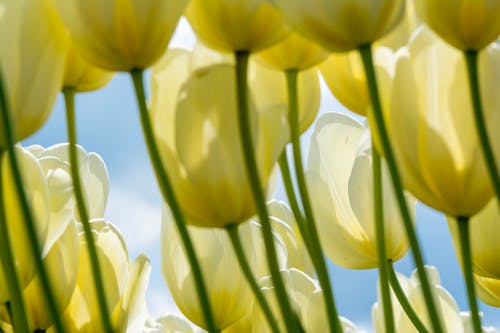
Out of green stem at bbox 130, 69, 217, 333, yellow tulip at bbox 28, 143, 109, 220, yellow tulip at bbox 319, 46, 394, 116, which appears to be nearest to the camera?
green stem at bbox 130, 69, 217, 333

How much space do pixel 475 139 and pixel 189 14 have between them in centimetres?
13

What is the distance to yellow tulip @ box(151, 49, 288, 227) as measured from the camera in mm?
356

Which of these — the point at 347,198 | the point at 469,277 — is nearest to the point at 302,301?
the point at 347,198

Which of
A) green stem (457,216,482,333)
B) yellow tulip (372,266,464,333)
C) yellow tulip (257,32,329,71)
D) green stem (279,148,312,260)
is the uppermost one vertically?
yellow tulip (257,32,329,71)

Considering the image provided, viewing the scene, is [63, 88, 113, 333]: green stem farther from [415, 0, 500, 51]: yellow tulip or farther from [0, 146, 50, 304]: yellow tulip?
[415, 0, 500, 51]: yellow tulip

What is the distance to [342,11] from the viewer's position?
338 millimetres

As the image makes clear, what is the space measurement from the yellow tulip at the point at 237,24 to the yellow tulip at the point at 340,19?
11mm

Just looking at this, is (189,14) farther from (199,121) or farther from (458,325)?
(458,325)

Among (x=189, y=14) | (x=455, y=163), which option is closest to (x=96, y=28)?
(x=189, y=14)

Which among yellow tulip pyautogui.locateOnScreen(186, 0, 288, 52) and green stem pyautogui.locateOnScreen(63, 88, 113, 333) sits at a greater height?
yellow tulip pyautogui.locateOnScreen(186, 0, 288, 52)

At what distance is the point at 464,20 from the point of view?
0.35 metres

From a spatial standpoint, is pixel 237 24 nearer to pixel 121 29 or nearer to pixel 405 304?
pixel 121 29

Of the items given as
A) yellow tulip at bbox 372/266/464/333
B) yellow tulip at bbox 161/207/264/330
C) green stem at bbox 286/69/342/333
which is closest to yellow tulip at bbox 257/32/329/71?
Answer: green stem at bbox 286/69/342/333

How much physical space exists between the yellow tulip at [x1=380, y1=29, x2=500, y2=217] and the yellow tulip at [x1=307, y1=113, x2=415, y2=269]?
111mm
